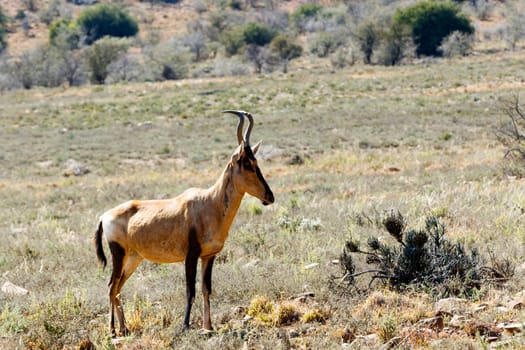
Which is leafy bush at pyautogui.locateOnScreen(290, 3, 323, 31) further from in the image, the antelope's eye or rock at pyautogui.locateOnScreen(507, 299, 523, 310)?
rock at pyautogui.locateOnScreen(507, 299, 523, 310)

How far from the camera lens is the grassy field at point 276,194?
625 centimetres

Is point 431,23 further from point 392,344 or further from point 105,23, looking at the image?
point 392,344

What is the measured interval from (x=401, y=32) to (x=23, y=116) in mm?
37823

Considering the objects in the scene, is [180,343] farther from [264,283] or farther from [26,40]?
[26,40]

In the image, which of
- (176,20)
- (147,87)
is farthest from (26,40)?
(147,87)

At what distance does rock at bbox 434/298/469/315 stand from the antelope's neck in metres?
1.97

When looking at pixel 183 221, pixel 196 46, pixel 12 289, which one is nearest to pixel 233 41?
pixel 196 46

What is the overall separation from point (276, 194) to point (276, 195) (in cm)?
30

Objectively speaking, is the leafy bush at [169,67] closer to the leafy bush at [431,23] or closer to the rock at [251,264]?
the leafy bush at [431,23]

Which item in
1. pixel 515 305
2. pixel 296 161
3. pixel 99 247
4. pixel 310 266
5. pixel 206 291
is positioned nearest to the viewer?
pixel 515 305

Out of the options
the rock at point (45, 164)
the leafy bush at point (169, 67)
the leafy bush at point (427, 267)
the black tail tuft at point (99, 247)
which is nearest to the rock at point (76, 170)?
the rock at point (45, 164)

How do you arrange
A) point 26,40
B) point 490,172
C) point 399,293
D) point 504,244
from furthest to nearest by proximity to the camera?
point 26,40
point 490,172
point 504,244
point 399,293

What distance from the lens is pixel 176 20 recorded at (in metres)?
103

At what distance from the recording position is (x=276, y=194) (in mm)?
16016
